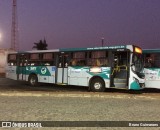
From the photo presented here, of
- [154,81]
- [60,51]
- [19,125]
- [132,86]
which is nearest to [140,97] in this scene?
[132,86]

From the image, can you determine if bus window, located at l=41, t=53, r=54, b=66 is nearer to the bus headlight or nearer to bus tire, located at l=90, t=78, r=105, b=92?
the bus headlight

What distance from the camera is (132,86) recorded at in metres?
22.2

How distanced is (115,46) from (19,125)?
1346 cm

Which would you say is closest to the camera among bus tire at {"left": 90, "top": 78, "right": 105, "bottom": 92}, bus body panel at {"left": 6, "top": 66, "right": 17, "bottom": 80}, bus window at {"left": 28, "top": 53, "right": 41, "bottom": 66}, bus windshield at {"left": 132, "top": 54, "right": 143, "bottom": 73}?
bus windshield at {"left": 132, "top": 54, "right": 143, "bottom": 73}

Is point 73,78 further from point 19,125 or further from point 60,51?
A: point 19,125

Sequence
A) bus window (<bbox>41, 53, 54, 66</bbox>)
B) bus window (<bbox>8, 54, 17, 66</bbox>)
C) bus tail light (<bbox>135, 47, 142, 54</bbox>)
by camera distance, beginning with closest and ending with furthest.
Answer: bus tail light (<bbox>135, 47, 142, 54</bbox>)
bus window (<bbox>41, 53, 54, 66</bbox>)
bus window (<bbox>8, 54, 17, 66</bbox>)

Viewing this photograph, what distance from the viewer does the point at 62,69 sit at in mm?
26188

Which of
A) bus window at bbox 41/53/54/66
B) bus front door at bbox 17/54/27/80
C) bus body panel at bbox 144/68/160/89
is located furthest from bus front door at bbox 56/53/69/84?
bus body panel at bbox 144/68/160/89

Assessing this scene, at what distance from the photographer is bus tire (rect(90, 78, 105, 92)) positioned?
23609 millimetres

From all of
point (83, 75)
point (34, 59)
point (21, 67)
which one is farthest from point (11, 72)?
point (83, 75)

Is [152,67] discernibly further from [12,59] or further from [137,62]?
[12,59]

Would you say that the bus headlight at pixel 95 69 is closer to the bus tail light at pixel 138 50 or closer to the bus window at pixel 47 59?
the bus tail light at pixel 138 50

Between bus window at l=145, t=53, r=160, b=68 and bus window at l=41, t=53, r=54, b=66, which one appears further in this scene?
bus window at l=41, t=53, r=54, b=66

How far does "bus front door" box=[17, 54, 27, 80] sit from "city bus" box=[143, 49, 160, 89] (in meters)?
10.0
